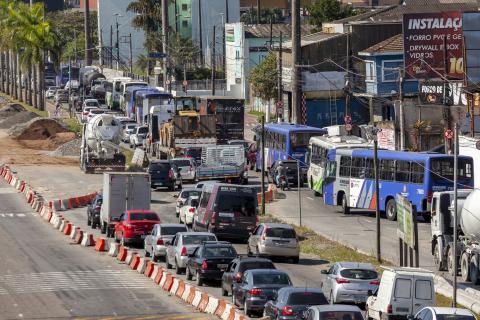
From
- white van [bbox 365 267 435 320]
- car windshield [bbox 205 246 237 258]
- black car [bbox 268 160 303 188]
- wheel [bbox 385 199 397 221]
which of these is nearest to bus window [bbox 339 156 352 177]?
wheel [bbox 385 199 397 221]

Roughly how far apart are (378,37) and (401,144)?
3308 cm

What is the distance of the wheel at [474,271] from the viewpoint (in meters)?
43.8

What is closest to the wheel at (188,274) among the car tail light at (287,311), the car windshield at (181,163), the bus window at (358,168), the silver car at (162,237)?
the silver car at (162,237)

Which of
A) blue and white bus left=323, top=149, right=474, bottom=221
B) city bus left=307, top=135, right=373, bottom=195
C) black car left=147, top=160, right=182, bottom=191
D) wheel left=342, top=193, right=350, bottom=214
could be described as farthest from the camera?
black car left=147, top=160, right=182, bottom=191

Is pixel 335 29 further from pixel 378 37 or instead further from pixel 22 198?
pixel 22 198

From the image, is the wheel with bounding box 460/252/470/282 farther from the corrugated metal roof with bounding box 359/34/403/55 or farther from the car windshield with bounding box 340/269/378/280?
the corrugated metal roof with bounding box 359/34/403/55

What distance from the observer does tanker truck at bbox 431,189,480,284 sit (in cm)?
4228

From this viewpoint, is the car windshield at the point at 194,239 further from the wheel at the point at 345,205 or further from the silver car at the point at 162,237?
the wheel at the point at 345,205

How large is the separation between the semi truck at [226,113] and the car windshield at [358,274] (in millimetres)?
51023

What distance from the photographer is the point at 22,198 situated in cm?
7838

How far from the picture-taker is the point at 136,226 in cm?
5509

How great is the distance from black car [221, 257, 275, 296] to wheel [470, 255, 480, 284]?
7.34 metres

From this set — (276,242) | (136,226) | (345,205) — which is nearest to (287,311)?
(276,242)

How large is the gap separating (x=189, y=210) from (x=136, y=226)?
7077mm
